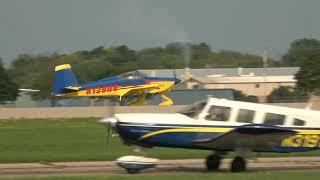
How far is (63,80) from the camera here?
193 feet

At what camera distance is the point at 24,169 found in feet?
60.6

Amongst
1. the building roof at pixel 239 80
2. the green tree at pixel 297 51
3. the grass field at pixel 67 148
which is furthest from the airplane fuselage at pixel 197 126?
the green tree at pixel 297 51

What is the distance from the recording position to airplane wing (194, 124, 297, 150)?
16.0 m

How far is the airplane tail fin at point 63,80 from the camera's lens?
58469 mm

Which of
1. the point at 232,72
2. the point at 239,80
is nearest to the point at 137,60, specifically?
the point at 232,72

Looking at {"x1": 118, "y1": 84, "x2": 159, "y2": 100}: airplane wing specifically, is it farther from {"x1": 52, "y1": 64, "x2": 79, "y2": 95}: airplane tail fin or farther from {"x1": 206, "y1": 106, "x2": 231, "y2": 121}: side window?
{"x1": 206, "y1": 106, "x2": 231, "y2": 121}: side window

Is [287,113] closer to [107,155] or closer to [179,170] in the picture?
[179,170]

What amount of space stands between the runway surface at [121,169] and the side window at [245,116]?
1715 mm

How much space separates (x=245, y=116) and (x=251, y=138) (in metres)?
0.64

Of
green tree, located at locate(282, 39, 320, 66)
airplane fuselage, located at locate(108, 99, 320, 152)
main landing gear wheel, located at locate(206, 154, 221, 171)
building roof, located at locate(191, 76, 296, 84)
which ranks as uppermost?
green tree, located at locate(282, 39, 320, 66)

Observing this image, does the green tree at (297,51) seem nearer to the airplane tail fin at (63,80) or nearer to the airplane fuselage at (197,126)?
the airplane tail fin at (63,80)

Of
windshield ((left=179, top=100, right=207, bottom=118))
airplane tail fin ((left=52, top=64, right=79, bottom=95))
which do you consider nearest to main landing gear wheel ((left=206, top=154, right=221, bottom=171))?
windshield ((left=179, top=100, right=207, bottom=118))

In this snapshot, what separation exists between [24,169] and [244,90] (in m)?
86.4

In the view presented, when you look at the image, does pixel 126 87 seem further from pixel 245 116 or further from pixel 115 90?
pixel 245 116
